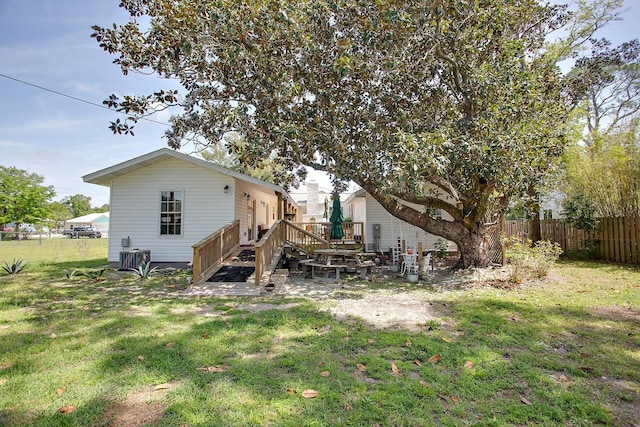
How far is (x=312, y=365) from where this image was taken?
3504 mm

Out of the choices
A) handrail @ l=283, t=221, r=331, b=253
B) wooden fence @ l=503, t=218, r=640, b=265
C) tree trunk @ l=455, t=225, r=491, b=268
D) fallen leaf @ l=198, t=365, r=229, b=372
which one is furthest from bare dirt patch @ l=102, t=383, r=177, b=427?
wooden fence @ l=503, t=218, r=640, b=265

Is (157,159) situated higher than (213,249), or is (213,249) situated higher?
(157,159)

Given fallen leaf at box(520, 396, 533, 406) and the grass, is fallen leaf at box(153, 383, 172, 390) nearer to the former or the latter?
the grass

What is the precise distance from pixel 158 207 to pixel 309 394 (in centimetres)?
1059

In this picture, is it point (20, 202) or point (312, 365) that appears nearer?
point (312, 365)

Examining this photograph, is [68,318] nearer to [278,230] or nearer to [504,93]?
[278,230]

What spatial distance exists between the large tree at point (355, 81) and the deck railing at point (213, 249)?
8.49ft

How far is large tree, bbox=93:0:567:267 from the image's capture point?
721 centimetres

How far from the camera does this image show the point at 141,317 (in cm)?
536

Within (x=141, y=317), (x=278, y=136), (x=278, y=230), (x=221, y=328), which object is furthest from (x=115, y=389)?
(x=278, y=230)

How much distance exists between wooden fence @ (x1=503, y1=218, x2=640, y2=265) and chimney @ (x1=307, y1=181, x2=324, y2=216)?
75.4 ft

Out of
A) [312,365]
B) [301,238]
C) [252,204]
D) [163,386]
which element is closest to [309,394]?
[312,365]

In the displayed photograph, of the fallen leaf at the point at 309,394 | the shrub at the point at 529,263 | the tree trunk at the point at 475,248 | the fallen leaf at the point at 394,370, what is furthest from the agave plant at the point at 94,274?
the shrub at the point at 529,263

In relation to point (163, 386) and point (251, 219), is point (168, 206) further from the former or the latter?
point (163, 386)
